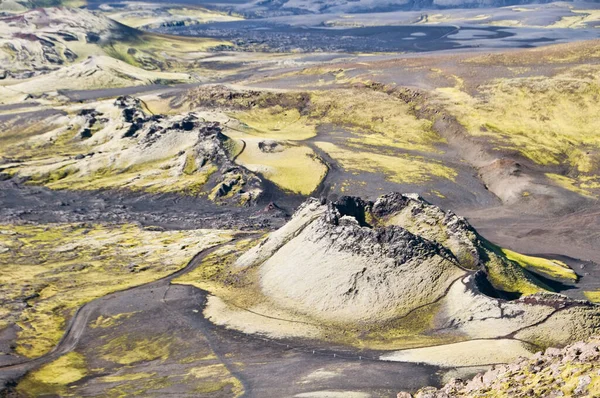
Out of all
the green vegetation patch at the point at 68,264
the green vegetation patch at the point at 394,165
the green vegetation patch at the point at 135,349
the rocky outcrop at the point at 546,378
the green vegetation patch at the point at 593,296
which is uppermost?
the rocky outcrop at the point at 546,378

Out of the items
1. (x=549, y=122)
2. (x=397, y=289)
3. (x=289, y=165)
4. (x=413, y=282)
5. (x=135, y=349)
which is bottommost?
(x=135, y=349)

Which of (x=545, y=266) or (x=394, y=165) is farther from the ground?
(x=394, y=165)

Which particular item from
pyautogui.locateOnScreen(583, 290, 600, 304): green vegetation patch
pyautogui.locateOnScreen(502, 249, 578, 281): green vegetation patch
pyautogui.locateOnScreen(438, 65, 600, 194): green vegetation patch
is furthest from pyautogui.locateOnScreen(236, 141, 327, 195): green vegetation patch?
pyautogui.locateOnScreen(583, 290, 600, 304): green vegetation patch

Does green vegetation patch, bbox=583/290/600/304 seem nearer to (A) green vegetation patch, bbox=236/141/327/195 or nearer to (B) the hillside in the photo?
(B) the hillside

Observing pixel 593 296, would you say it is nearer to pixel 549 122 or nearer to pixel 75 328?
pixel 75 328

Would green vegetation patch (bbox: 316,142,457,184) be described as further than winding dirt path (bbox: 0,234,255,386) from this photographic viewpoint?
Yes

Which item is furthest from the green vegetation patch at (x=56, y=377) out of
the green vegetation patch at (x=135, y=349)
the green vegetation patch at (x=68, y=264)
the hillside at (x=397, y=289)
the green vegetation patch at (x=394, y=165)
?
the green vegetation patch at (x=394, y=165)

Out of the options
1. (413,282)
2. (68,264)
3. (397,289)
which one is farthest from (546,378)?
(68,264)

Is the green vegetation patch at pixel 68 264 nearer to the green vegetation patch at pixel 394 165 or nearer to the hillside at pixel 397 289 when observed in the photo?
the hillside at pixel 397 289
